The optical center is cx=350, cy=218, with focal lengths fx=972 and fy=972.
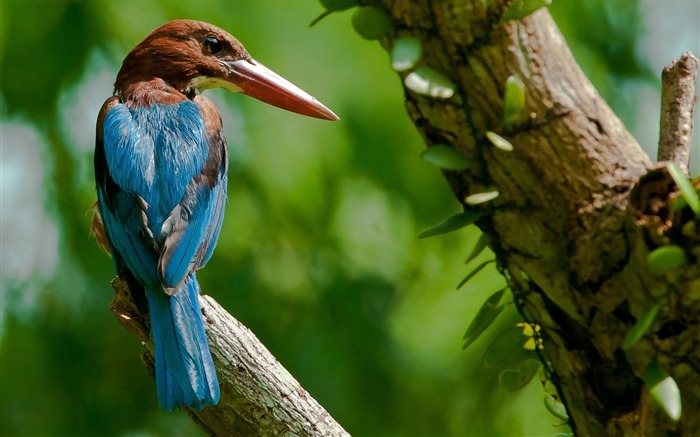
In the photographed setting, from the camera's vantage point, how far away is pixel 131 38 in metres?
4.08

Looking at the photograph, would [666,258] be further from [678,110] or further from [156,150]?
[156,150]

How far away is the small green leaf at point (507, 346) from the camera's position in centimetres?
196

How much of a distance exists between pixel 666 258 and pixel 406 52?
52cm

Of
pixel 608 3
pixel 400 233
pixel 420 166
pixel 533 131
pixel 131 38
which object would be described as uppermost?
pixel 131 38

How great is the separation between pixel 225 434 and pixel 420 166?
6.18ft

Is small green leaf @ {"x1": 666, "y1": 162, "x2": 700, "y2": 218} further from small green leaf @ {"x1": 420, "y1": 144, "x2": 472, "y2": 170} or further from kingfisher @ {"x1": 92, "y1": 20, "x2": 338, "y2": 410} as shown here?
kingfisher @ {"x1": 92, "y1": 20, "x2": 338, "y2": 410}

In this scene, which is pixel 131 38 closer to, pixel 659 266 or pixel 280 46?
pixel 280 46

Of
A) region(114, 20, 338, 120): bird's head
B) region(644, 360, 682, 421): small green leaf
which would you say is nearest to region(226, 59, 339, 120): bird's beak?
region(114, 20, 338, 120): bird's head

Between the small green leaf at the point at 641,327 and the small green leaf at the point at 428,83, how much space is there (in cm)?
48

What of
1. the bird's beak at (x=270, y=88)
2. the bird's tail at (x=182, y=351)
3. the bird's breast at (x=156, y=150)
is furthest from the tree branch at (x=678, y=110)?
the bird's beak at (x=270, y=88)

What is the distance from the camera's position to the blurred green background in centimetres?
402

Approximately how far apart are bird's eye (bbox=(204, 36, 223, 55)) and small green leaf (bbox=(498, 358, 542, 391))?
7.23 feet

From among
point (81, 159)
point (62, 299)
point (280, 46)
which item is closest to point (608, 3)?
point (280, 46)

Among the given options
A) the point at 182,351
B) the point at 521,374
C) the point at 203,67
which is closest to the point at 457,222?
the point at 521,374
